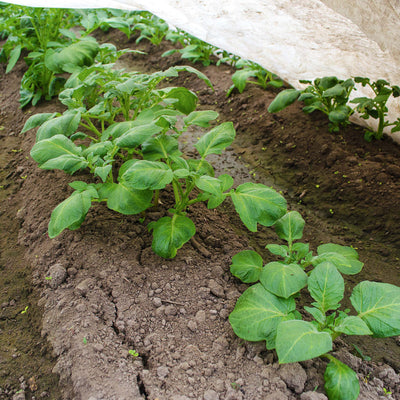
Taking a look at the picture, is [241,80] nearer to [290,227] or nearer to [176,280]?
[290,227]

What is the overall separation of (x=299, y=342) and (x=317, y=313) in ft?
0.70

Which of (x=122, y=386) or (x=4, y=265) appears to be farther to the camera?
(x=4, y=265)

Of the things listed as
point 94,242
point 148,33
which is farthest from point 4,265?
point 148,33

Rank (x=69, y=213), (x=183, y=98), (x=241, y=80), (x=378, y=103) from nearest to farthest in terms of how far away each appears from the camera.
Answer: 1. (x=69, y=213)
2. (x=183, y=98)
3. (x=378, y=103)
4. (x=241, y=80)

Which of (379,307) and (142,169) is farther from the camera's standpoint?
(142,169)

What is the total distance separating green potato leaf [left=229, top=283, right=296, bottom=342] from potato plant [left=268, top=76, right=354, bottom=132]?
4.54 ft

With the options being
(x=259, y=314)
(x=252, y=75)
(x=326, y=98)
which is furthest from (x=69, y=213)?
(x=252, y=75)

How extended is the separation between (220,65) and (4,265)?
257cm

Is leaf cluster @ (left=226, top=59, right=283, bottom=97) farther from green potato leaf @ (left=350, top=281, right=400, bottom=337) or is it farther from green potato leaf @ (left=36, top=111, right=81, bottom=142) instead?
green potato leaf @ (left=350, top=281, right=400, bottom=337)

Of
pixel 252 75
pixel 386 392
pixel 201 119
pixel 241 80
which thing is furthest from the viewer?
pixel 252 75

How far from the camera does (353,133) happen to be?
255 centimetres

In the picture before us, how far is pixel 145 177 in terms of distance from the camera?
147cm

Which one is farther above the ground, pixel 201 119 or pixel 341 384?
pixel 201 119

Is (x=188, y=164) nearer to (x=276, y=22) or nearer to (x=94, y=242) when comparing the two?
(x=94, y=242)
